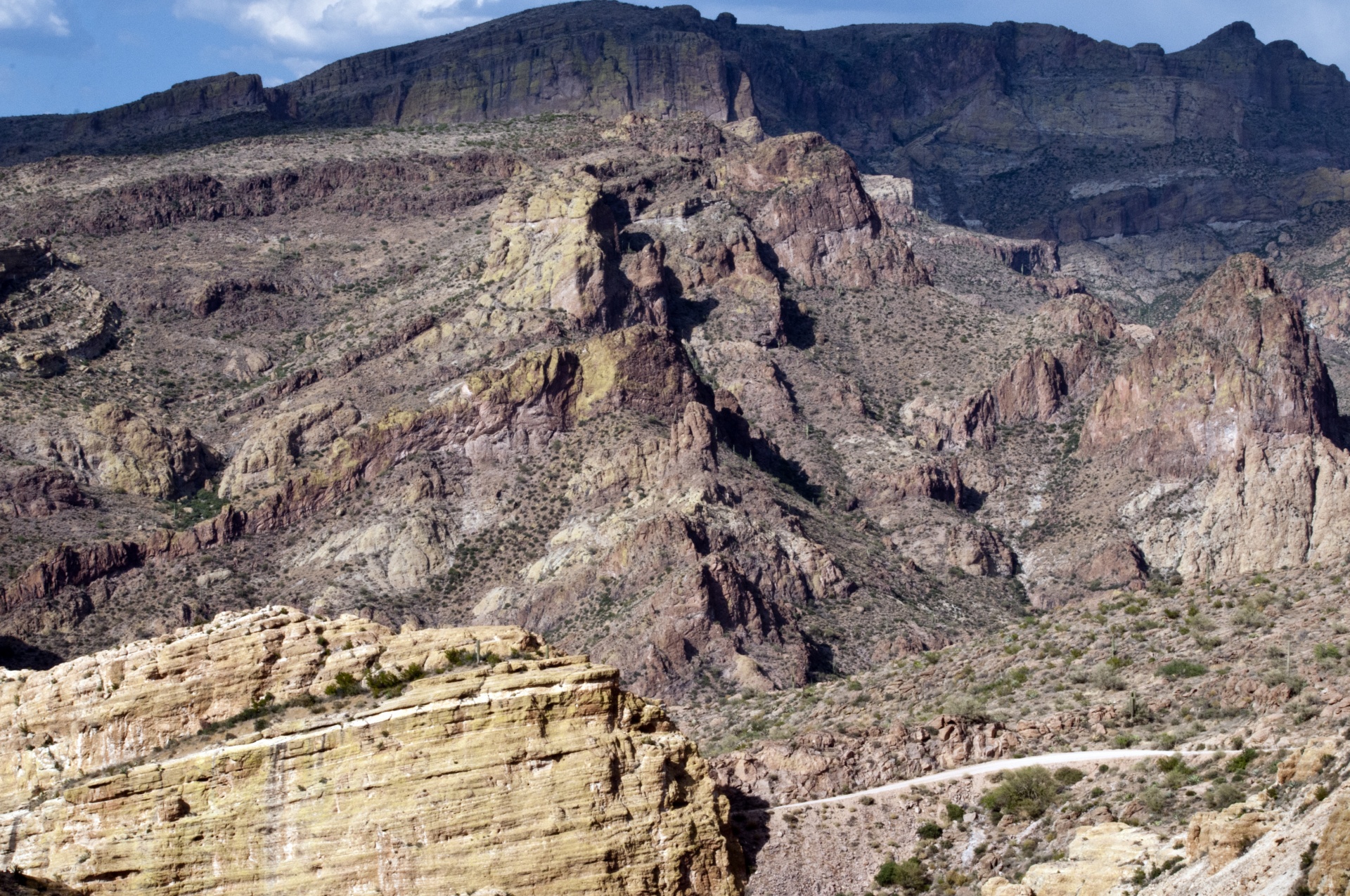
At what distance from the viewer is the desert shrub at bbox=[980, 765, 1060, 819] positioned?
70.2 m

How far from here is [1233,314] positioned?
173000 millimetres

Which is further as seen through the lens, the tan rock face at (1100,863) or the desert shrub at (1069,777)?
the desert shrub at (1069,777)

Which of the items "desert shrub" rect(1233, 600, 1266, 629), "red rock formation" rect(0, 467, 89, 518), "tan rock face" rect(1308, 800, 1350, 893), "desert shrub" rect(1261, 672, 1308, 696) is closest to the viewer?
"tan rock face" rect(1308, 800, 1350, 893)

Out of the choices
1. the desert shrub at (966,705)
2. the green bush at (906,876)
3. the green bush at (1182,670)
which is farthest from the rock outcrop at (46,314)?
the green bush at (906,876)

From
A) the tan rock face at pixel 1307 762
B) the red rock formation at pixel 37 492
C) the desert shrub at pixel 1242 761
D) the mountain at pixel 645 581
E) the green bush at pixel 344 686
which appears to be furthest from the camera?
the red rock formation at pixel 37 492

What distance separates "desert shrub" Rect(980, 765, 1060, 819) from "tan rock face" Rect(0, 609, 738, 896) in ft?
33.3

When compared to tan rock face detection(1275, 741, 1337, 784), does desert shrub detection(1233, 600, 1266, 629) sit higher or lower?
higher

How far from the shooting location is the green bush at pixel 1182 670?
255 ft

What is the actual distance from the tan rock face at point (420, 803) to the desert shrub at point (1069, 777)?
12.2 m

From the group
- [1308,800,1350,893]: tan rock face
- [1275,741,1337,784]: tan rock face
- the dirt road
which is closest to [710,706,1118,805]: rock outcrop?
the dirt road

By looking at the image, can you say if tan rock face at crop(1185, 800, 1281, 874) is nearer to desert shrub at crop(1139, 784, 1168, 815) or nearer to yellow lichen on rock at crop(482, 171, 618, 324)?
desert shrub at crop(1139, 784, 1168, 815)

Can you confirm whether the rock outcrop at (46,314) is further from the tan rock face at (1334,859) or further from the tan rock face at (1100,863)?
the tan rock face at (1334,859)

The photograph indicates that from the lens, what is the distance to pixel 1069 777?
7175cm

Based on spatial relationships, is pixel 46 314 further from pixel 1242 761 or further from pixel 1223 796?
pixel 1223 796
